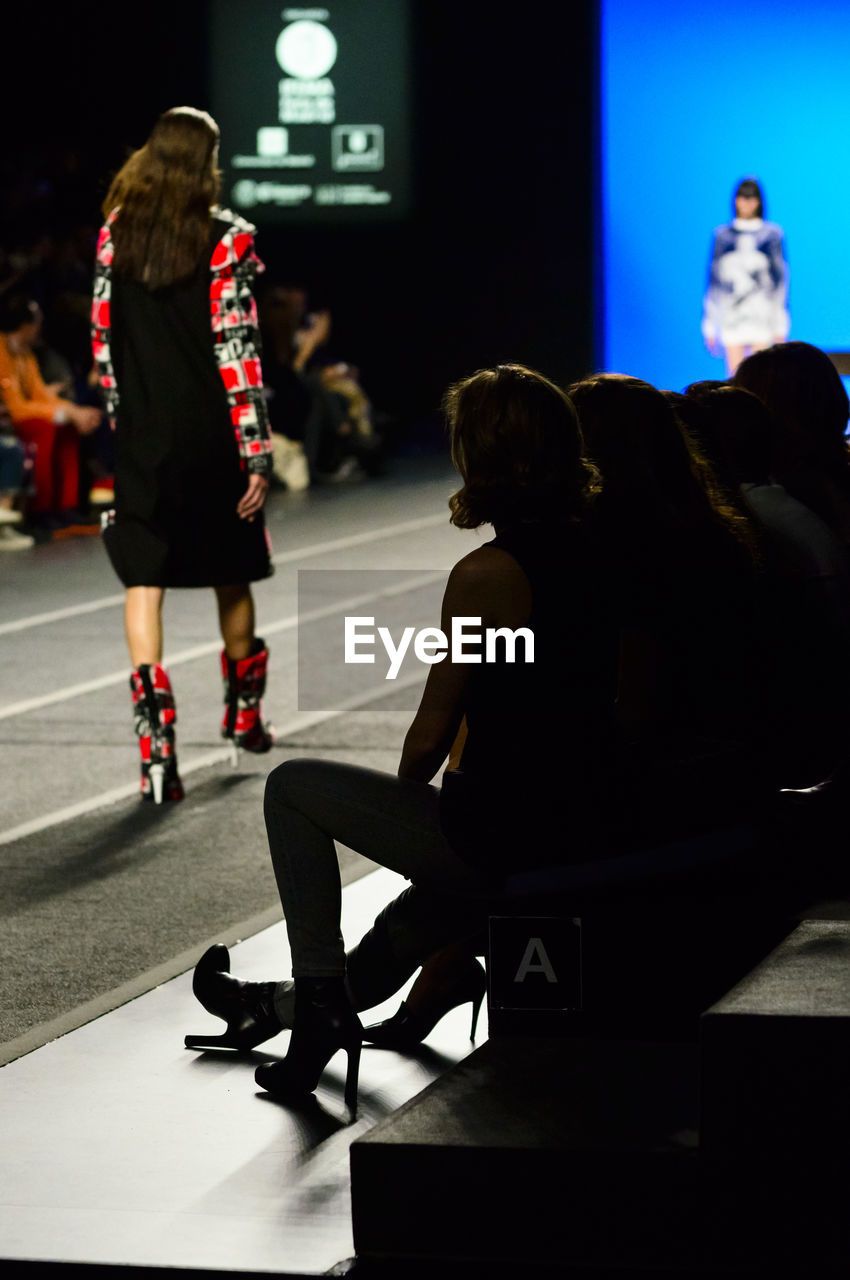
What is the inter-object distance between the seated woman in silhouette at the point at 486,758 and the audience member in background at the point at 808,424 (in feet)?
2.81

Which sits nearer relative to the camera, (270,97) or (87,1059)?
(87,1059)

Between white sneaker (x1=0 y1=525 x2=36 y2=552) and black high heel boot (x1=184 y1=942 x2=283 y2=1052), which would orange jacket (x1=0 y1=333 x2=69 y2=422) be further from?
black high heel boot (x1=184 y1=942 x2=283 y2=1052)

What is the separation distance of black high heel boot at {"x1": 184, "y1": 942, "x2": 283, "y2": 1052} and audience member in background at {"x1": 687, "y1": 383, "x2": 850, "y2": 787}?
969 millimetres

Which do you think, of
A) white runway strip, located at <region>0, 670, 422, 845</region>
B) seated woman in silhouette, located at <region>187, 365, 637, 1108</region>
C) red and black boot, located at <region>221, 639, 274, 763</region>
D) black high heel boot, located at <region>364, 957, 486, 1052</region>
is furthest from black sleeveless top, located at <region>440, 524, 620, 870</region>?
red and black boot, located at <region>221, 639, 274, 763</region>

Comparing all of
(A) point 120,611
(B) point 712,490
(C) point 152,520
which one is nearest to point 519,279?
(A) point 120,611

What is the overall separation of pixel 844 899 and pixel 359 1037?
33.6 inches

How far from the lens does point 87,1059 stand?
11.7ft

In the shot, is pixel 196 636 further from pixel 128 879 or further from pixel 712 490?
pixel 712 490

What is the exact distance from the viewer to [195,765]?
20.1ft

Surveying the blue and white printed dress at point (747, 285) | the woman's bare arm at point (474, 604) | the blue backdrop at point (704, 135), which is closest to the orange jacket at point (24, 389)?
the blue and white printed dress at point (747, 285)

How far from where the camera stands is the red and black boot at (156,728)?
548cm

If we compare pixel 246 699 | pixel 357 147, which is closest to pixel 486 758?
pixel 246 699

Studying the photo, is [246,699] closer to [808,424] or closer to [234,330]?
[234,330]

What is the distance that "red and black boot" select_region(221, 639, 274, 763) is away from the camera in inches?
233
